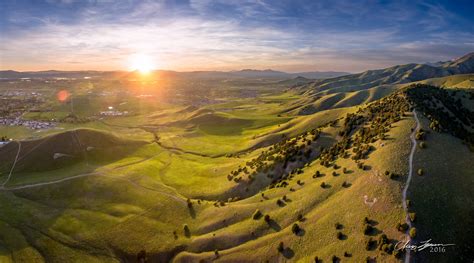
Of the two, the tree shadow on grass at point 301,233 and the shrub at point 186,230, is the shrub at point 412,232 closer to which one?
the tree shadow on grass at point 301,233

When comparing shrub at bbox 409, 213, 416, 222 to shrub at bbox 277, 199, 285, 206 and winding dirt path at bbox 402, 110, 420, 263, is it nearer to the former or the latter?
winding dirt path at bbox 402, 110, 420, 263

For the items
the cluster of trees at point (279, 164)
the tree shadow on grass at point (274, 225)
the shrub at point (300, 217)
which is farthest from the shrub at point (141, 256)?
the cluster of trees at point (279, 164)

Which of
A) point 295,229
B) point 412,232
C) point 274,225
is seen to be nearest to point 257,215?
point 274,225

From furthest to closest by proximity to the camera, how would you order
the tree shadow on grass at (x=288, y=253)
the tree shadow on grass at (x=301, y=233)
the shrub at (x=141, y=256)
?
the shrub at (x=141, y=256), the tree shadow on grass at (x=301, y=233), the tree shadow on grass at (x=288, y=253)

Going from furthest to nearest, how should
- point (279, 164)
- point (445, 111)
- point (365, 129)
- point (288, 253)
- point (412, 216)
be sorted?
point (279, 164) → point (445, 111) → point (365, 129) → point (288, 253) → point (412, 216)

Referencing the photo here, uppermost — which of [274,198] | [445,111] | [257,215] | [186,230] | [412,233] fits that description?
[445,111]

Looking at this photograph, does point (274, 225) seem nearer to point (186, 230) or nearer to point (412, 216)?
point (186, 230)

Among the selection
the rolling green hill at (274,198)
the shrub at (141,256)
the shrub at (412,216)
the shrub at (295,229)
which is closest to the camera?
the shrub at (412,216)

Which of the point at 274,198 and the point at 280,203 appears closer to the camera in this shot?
the point at 280,203

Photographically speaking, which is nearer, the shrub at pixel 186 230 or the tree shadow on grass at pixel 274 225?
the tree shadow on grass at pixel 274 225

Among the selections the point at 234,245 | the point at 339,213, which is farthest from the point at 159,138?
the point at 339,213
